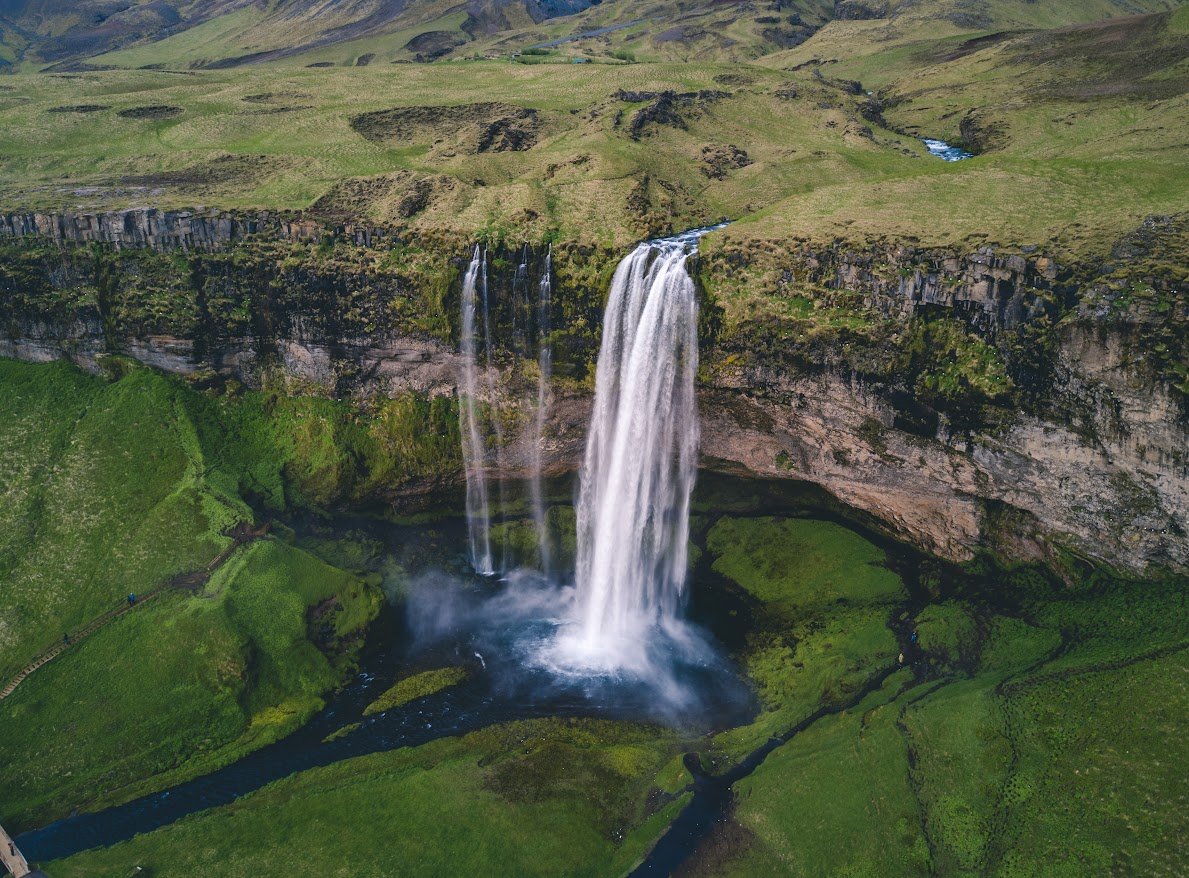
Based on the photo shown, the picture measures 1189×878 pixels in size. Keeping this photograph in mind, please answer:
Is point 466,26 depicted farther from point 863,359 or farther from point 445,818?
point 445,818

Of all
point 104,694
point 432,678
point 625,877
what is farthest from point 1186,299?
point 104,694

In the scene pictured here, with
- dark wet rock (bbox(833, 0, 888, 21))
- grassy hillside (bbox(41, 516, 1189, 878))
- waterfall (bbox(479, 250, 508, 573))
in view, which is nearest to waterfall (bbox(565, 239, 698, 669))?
waterfall (bbox(479, 250, 508, 573))

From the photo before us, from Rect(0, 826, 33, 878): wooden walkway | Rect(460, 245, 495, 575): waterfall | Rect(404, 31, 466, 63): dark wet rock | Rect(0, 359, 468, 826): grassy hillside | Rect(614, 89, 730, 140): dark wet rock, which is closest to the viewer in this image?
Rect(0, 826, 33, 878): wooden walkway

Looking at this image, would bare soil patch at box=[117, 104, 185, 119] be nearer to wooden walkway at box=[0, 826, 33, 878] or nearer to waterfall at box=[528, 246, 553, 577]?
waterfall at box=[528, 246, 553, 577]

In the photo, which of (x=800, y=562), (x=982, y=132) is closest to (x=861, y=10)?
(x=982, y=132)

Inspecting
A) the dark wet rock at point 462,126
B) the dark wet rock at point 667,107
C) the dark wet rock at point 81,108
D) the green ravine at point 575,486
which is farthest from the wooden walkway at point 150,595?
the dark wet rock at point 81,108

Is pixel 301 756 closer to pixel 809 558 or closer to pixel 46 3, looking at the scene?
pixel 809 558
